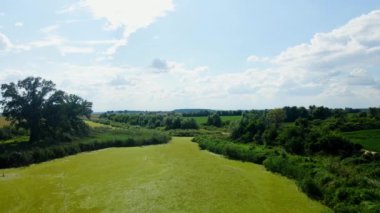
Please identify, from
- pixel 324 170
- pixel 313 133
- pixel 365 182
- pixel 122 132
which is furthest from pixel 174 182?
pixel 122 132

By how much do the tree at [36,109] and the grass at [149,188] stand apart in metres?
10.6

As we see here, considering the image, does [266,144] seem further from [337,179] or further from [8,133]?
[8,133]

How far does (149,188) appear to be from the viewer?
22.3 m

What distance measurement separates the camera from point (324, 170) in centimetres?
2156

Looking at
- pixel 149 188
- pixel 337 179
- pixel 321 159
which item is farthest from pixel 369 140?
pixel 149 188

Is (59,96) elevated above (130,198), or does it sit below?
above

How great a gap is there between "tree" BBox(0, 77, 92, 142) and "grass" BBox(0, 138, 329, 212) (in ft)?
34.7

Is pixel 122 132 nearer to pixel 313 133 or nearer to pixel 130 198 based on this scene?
pixel 313 133

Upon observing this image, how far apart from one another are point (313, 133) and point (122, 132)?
32946 mm

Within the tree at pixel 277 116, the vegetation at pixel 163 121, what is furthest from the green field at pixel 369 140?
the vegetation at pixel 163 121

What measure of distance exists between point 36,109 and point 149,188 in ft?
82.8

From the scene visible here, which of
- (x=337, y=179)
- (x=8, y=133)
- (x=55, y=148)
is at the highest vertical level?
(x=8, y=133)

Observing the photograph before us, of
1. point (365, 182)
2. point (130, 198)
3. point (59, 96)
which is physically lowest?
point (130, 198)

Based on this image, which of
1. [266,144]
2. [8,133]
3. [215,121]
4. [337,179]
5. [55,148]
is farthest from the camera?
[215,121]
